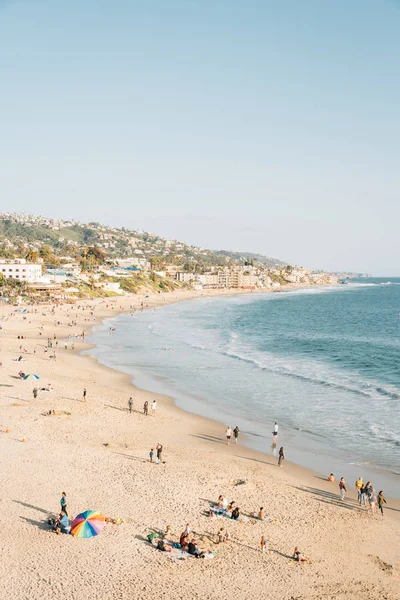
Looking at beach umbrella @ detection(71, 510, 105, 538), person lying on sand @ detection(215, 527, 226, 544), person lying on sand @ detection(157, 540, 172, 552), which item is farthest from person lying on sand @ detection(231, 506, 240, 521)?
beach umbrella @ detection(71, 510, 105, 538)

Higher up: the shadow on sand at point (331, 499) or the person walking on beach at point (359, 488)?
the person walking on beach at point (359, 488)

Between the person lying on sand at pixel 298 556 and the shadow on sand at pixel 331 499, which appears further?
the shadow on sand at pixel 331 499

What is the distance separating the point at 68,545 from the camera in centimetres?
1559

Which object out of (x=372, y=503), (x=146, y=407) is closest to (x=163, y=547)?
(x=372, y=503)

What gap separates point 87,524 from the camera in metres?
16.1

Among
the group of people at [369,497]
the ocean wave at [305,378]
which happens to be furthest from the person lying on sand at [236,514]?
the ocean wave at [305,378]

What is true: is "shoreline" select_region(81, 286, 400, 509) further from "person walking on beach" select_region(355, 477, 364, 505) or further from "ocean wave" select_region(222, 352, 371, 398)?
"ocean wave" select_region(222, 352, 371, 398)

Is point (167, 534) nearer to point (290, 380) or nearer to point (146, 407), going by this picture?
point (146, 407)

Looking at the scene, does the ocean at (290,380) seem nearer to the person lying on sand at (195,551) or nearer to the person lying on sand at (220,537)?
the person lying on sand at (220,537)

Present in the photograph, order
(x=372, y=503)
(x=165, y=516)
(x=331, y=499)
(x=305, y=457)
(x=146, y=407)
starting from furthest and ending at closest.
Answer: (x=146, y=407)
(x=305, y=457)
(x=331, y=499)
(x=372, y=503)
(x=165, y=516)

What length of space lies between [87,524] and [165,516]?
281 cm

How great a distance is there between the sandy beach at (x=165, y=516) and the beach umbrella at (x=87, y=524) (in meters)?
0.22

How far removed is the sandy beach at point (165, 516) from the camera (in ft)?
46.2

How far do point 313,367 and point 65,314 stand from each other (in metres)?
52.7
